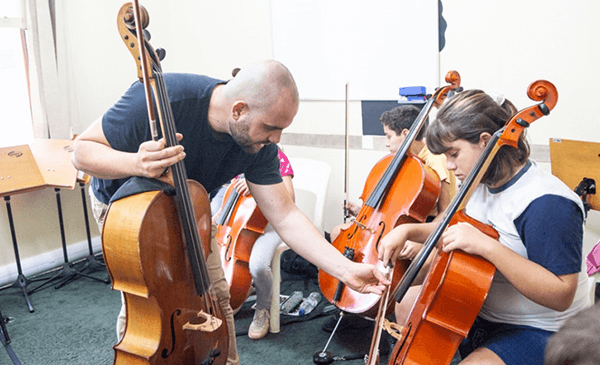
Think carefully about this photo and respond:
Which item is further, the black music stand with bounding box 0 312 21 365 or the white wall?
the white wall

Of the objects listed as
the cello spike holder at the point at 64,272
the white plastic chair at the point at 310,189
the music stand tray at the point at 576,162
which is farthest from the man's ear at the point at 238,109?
the cello spike holder at the point at 64,272

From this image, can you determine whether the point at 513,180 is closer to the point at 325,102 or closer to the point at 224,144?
the point at 224,144

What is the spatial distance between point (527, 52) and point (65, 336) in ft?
10.1

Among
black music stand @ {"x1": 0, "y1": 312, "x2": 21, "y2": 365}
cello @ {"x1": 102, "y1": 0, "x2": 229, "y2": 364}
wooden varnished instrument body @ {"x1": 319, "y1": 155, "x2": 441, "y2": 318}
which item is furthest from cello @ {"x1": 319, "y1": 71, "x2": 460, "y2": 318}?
black music stand @ {"x1": 0, "y1": 312, "x2": 21, "y2": 365}

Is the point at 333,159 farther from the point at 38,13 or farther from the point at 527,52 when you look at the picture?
the point at 38,13

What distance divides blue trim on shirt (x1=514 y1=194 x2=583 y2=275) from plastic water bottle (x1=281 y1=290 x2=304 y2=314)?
1834 millimetres

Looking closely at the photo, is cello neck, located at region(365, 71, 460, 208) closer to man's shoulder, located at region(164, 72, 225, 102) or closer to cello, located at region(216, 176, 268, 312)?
cello, located at region(216, 176, 268, 312)

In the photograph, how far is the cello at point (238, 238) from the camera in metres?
2.53

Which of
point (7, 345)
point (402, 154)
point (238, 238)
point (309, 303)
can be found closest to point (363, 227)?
point (402, 154)

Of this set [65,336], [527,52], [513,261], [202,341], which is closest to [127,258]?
[202,341]

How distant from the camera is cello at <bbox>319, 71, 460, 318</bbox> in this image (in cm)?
203

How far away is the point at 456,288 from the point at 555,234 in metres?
0.29

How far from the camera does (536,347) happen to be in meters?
1.30

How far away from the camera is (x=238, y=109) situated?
1.42 m
